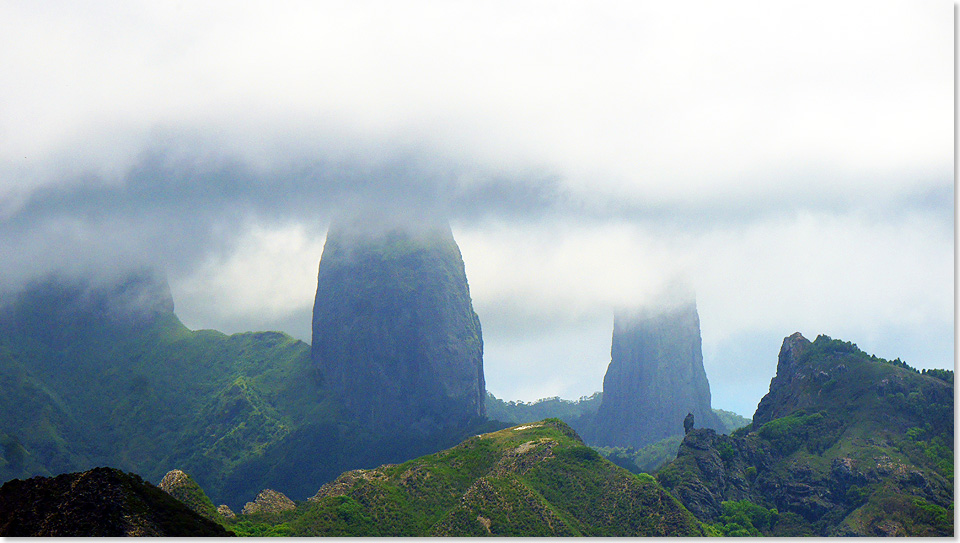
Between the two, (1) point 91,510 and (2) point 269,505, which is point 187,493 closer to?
(2) point 269,505

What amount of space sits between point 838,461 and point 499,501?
60476mm

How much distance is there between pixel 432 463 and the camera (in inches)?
4761

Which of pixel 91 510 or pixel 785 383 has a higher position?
pixel 785 383

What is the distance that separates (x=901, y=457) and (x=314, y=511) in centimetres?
8859

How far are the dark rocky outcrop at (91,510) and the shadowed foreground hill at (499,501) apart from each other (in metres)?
32.0

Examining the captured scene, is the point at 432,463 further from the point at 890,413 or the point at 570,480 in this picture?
the point at 890,413

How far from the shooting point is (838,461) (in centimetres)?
12275

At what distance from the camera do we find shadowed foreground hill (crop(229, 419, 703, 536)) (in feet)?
304

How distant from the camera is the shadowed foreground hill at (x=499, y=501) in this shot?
92.8m

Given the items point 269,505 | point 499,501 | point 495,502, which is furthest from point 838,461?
point 269,505

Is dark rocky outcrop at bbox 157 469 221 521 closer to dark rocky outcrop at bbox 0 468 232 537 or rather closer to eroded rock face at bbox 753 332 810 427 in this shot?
dark rocky outcrop at bbox 0 468 232 537

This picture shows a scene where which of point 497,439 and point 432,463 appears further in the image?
point 497,439

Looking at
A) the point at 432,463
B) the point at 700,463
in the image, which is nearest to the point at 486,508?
the point at 432,463

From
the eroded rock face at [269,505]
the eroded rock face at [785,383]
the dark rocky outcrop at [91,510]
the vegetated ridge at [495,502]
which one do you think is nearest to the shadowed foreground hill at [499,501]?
the vegetated ridge at [495,502]
